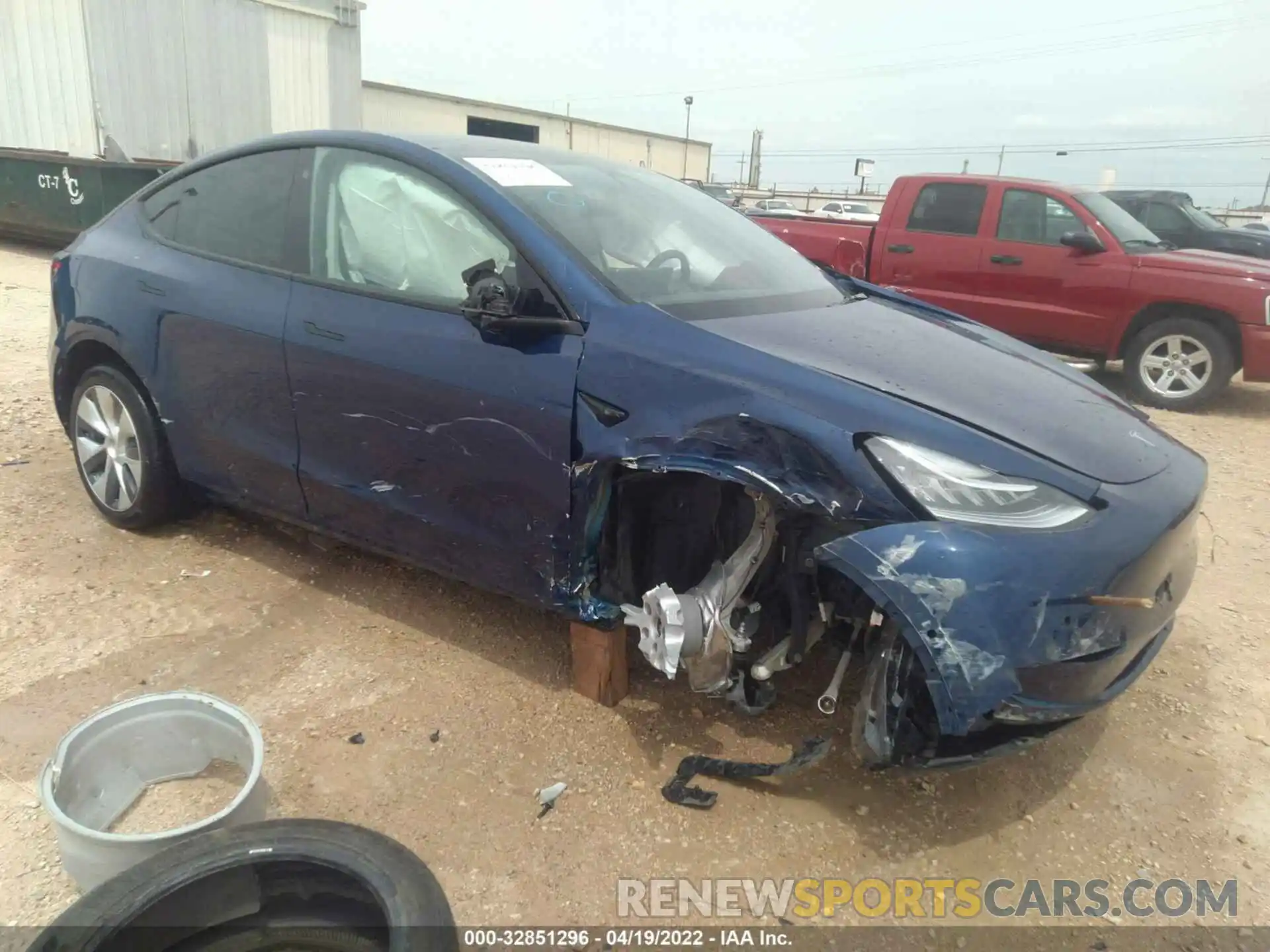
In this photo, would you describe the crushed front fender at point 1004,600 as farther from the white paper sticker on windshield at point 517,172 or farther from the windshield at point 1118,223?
the windshield at point 1118,223

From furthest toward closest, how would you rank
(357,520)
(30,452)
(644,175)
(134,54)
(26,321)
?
1. (134,54)
2. (26,321)
3. (30,452)
4. (644,175)
5. (357,520)

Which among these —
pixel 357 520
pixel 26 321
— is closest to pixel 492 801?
pixel 357 520

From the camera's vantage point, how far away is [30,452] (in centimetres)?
458

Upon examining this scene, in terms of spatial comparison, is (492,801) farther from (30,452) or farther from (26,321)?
(26,321)

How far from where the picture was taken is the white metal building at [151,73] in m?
12.2

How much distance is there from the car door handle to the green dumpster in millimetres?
9200

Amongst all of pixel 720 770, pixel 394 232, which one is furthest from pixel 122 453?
pixel 720 770

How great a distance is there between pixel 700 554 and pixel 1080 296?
232 inches

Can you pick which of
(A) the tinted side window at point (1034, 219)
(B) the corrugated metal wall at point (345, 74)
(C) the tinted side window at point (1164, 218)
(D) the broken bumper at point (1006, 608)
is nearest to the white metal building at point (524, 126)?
(B) the corrugated metal wall at point (345, 74)

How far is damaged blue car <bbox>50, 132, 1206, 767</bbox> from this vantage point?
204 centimetres

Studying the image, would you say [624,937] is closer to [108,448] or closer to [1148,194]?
[108,448]

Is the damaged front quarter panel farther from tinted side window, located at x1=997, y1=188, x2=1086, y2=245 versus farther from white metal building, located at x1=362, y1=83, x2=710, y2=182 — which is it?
white metal building, located at x1=362, y1=83, x2=710, y2=182

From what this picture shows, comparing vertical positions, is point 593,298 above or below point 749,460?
above

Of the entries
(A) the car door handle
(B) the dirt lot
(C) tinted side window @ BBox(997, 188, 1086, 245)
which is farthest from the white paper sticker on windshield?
(C) tinted side window @ BBox(997, 188, 1086, 245)
